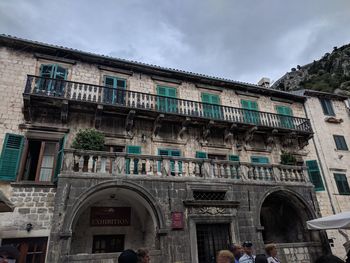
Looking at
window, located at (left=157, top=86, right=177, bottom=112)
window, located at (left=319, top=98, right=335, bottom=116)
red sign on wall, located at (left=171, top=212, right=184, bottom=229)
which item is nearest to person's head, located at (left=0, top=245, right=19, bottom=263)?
red sign on wall, located at (left=171, top=212, right=184, bottom=229)

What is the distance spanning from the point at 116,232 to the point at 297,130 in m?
11.7

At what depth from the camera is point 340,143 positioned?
1706 centimetres

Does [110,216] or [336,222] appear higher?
[110,216]

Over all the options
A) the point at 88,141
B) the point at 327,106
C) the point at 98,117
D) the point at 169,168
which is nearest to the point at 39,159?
the point at 88,141

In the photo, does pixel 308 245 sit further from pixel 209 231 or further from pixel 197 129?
pixel 197 129

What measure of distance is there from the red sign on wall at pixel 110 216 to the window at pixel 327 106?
15.4 meters

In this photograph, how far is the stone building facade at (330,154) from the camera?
14.7m

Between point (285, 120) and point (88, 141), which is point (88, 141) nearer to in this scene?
point (88, 141)

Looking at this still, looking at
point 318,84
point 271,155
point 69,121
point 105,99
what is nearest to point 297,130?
point 271,155

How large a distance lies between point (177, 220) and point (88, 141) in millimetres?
4770

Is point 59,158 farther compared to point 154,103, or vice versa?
point 154,103

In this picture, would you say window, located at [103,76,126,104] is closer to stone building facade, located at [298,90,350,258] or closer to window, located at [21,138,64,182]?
window, located at [21,138,64,182]

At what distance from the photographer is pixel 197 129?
45.6 ft

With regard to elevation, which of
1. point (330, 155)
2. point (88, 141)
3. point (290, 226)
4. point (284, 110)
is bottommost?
point (290, 226)
